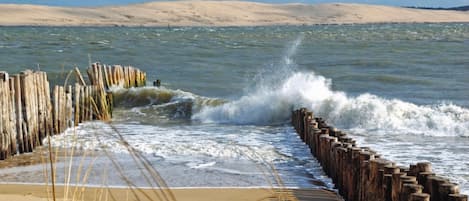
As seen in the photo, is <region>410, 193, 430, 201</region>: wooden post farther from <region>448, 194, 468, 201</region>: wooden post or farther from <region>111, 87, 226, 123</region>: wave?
<region>111, 87, 226, 123</region>: wave

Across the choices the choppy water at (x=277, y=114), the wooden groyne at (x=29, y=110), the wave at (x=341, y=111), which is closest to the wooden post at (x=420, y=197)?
the choppy water at (x=277, y=114)

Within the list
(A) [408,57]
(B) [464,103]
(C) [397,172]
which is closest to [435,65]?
(A) [408,57]

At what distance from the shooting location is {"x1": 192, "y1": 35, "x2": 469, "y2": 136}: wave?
48.6 feet

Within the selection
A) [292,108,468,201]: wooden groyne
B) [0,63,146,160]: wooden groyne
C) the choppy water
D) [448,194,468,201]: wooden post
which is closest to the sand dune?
the choppy water

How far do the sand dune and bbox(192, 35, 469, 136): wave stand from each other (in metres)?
119

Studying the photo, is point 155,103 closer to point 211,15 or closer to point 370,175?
point 370,175

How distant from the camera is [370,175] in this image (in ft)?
23.0

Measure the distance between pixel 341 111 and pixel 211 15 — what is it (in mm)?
141226

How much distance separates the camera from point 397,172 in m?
6.43

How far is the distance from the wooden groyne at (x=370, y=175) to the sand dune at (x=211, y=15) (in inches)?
4994

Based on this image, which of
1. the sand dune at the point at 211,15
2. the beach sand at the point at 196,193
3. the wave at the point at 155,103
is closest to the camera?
the beach sand at the point at 196,193

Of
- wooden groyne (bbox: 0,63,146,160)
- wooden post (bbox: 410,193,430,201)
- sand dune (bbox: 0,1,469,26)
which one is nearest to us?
wooden post (bbox: 410,193,430,201)

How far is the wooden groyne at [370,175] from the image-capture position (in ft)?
19.4

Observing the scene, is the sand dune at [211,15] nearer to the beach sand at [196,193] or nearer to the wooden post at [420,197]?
the beach sand at [196,193]
